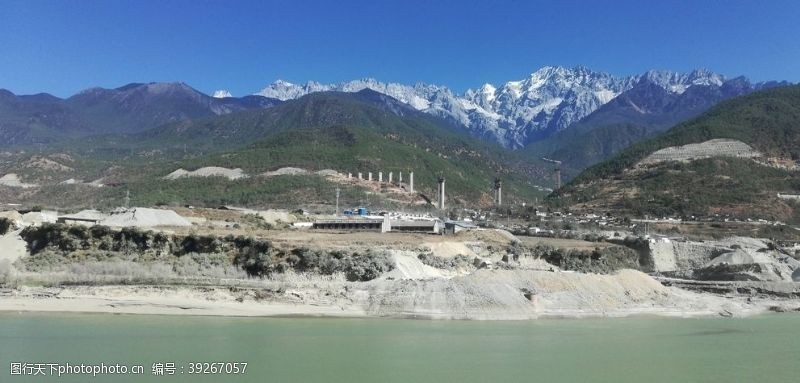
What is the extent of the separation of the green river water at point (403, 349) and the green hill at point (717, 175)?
232 ft

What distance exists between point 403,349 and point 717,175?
102 meters

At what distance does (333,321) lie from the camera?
130 ft

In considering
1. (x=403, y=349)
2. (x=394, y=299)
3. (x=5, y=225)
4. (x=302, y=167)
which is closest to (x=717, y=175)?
(x=302, y=167)

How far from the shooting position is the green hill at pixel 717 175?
106 m

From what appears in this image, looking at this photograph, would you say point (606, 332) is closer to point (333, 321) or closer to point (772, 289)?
point (333, 321)

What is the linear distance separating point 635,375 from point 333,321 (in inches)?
671

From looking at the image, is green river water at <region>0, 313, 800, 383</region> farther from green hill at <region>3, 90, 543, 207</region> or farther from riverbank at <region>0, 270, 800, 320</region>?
green hill at <region>3, 90, 543, 207</region>

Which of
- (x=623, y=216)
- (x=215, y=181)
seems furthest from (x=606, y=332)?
(x=215, y=181)

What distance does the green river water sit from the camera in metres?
27.9

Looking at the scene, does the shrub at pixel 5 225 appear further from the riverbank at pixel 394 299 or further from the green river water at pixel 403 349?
the green river water at pixel 403 349

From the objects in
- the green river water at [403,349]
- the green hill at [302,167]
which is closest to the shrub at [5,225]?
the green river water at [403,349]

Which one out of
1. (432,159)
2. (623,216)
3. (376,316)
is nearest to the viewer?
(376,316)

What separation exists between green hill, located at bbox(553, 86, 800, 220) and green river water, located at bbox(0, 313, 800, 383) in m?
70.7

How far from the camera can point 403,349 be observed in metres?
31.7
